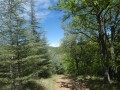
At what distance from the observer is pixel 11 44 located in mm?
17625

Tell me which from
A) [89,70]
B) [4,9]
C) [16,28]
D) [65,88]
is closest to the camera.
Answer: [16,28]

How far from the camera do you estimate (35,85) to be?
2283 centimetres

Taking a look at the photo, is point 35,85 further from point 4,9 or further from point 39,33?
point 39,33

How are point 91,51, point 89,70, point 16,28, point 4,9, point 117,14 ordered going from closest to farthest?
point 16,28, point 4,9, point 117,14, point 91,51, point 89,70

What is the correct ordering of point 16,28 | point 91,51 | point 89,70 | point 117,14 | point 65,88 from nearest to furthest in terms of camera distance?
point 16,28 < point 117,14 < point 65,88 < point 91,51 < point 89,70

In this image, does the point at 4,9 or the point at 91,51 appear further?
the point at 91,51

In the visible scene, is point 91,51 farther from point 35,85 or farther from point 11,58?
point 11,58

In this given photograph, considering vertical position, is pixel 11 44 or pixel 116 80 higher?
pixel 11 44

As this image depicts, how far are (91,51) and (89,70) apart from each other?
19.1 ft

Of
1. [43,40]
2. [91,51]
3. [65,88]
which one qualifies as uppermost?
[43,40]

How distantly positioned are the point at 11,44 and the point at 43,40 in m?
16.0

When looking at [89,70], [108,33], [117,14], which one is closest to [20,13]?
[117,14]

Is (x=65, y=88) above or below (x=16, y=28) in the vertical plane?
below

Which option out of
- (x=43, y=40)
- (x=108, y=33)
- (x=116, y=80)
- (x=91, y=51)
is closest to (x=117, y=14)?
(x=108, y=33)
